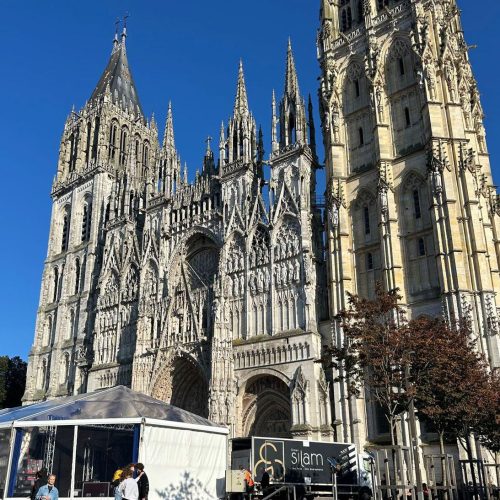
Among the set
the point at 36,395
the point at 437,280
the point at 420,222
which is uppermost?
the point at 420,222

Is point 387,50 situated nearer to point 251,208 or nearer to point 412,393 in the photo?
point 251,208

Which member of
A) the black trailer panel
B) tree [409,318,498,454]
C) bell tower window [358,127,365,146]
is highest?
bell tower window [358,127,365,146]

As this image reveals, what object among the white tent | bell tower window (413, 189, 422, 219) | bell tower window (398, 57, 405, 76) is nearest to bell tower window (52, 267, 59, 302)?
bell tower window (413, 189, 422, 219)

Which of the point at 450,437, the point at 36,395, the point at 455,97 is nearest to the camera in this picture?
the point at 450,437

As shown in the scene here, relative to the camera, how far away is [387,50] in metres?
37.4

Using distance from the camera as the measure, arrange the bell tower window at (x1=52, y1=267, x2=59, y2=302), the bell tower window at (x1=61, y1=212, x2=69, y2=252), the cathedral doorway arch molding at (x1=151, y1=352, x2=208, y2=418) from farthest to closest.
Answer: the bell tower window at (x1=61, y1=212, x2=69, y2=252) → the bell tower window at (x1=52, y1=267, x2=59, y2=302) → the cathedral doorway arch molding at (x1=151, y1=352, x2=208, y2=418)

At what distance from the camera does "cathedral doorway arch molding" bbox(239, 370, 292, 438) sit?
3419cm

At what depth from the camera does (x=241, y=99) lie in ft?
140

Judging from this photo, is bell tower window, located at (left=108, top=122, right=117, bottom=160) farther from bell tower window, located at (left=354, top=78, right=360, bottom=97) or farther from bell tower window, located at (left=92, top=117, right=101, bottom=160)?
bell tower window, located at (left=354, top=78, right=360, bottom=97)

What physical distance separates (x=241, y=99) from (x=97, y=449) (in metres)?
32.2

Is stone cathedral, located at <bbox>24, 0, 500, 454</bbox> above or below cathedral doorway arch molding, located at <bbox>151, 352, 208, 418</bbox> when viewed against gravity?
above

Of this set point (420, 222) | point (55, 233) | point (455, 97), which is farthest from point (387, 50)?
point (55, 233)

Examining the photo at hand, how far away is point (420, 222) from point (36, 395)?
3552 cm

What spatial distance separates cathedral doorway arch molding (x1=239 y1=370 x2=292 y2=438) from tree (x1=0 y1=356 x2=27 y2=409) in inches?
1338
